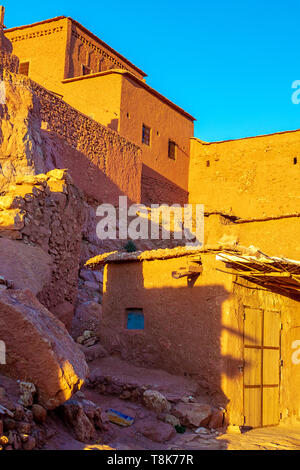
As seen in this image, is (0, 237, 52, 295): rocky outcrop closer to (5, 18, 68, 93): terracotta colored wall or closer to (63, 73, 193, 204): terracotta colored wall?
(63, 73, 193, 204): terracotta colored wall

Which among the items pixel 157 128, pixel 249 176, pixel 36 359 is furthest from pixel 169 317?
pixel 157 128

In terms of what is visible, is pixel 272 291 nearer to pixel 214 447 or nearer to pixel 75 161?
pixel 214 447

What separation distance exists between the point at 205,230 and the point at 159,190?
6269 mm

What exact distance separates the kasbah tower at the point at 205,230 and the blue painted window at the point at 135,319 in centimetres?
3

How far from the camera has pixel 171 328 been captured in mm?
8203

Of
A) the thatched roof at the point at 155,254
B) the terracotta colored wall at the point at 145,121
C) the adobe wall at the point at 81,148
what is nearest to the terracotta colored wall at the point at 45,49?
the terracotta colored wall at the point at 145,121

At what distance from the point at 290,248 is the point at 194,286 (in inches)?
142

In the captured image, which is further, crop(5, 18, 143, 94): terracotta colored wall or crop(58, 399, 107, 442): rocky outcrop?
crop(5, 18, 143, 94): terracotta colored wall

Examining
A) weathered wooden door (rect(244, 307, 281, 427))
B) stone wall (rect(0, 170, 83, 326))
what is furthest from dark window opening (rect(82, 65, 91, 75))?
weathered wooden door (rect(244, 307, 281, 427))

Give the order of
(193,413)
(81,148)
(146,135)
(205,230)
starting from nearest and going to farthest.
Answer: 1. (193,413)
2. (205,230)
3. (81,148)
4. (146,135)

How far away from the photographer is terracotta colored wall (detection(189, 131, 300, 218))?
807 inches

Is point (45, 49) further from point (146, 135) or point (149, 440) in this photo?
point (149, 440)

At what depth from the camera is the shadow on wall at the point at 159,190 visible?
20.9 metres

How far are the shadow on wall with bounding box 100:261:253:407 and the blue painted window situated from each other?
0.07 m
